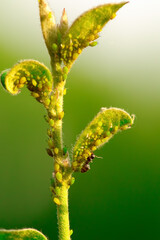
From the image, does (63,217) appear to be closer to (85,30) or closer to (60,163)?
(60,163)

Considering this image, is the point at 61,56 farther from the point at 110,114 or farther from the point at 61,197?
the point at 61,197

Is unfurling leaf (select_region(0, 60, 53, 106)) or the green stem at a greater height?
unfurling leaf (select_region(0, 60, 53, 106))

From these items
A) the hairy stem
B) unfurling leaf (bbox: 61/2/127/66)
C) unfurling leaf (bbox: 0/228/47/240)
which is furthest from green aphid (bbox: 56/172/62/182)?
unfurling leaf (bbox: 61/2/127/66)

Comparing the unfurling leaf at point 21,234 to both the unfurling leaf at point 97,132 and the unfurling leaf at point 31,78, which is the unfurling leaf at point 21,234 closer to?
the unfurling leaf at point 97,132

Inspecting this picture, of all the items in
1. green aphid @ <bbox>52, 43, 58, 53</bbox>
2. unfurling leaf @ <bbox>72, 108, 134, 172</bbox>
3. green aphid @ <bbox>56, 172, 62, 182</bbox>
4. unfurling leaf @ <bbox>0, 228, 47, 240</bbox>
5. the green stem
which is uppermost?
green aphid @ <bbox>52, 43, 58, 53</bbox>

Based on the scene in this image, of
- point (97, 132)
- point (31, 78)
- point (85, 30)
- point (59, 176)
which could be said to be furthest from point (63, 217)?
point (85, 30)

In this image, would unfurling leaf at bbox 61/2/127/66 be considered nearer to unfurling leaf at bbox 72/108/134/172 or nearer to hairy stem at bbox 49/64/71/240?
hairy stem at bbox 49/64/71/240
